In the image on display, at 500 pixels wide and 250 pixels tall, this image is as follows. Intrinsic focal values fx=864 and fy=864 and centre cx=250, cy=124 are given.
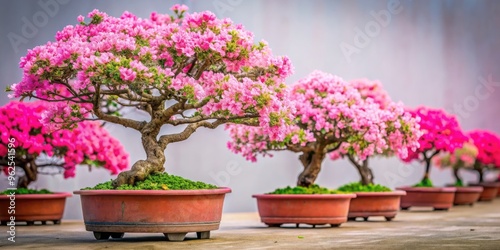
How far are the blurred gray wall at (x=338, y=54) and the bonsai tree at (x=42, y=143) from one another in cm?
105

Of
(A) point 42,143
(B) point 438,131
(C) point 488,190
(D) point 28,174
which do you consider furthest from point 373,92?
(C) point 488,190

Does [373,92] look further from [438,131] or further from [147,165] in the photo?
[147,165]

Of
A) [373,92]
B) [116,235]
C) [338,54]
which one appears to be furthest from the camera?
[338,54]

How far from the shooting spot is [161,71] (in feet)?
20.0

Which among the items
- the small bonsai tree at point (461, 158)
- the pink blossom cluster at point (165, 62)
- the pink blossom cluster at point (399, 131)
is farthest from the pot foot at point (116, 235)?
the small bonsai tree at point (461, 158)

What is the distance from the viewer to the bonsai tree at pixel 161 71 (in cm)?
600

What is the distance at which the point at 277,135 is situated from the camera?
654 centimetres

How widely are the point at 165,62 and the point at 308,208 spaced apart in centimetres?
262

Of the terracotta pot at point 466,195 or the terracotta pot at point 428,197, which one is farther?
the terracotta pot at point 466,195

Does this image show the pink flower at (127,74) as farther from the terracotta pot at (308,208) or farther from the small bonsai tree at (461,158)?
the small bonsai tree at (461,158)

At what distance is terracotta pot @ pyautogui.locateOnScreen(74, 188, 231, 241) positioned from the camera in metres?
6.39

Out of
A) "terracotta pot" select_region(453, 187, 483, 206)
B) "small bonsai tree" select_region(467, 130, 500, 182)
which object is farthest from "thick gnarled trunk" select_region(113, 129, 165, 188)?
"small bonsai tree" select_region(467, 130, 500, 182)

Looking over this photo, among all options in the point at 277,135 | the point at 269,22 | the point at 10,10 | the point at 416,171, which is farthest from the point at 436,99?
the point at 277,135

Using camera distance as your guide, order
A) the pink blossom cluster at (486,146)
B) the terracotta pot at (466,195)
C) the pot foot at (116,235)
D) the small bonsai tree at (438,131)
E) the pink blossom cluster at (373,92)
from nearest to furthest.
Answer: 1. the pot foot at (116,235)
2. the pink blossom cluster at (373,92)
3. the small bonsai tree at (438,131)
4. the terracotta pot at (466,195)
5. the pink blossom cluster at (486,146)
